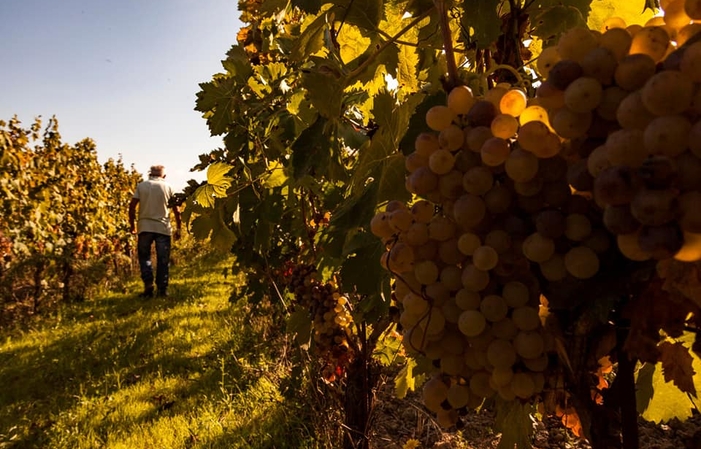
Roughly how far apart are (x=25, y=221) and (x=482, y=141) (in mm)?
7511

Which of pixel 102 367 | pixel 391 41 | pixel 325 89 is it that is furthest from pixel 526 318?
pixel 102 367

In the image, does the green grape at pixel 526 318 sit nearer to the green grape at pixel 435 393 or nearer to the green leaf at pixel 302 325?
the green grape at pixel 435 393

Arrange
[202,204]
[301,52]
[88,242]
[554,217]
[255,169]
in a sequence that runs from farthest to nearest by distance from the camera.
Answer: [88,242], [255,169], [202,204], [301,52], [554,217]

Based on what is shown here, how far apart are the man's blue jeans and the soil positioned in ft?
17.9

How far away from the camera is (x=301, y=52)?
4.63 feet

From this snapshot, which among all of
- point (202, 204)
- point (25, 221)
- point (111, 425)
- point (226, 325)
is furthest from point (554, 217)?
point (25, 221)

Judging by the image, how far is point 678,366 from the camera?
657 mm

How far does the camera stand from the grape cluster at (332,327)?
2.48 meters

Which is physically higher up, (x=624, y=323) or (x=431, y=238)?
(x=431, y=238)

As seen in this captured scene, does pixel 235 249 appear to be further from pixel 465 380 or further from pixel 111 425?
pixel 465 380

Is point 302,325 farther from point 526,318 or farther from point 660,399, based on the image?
point 526,318

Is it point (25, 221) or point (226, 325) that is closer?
point (226, 325)

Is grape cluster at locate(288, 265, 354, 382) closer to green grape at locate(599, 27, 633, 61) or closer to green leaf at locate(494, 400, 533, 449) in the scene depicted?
green leaf at locate(494, 400, 533, 449)

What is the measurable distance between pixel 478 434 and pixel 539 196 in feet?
10.5
